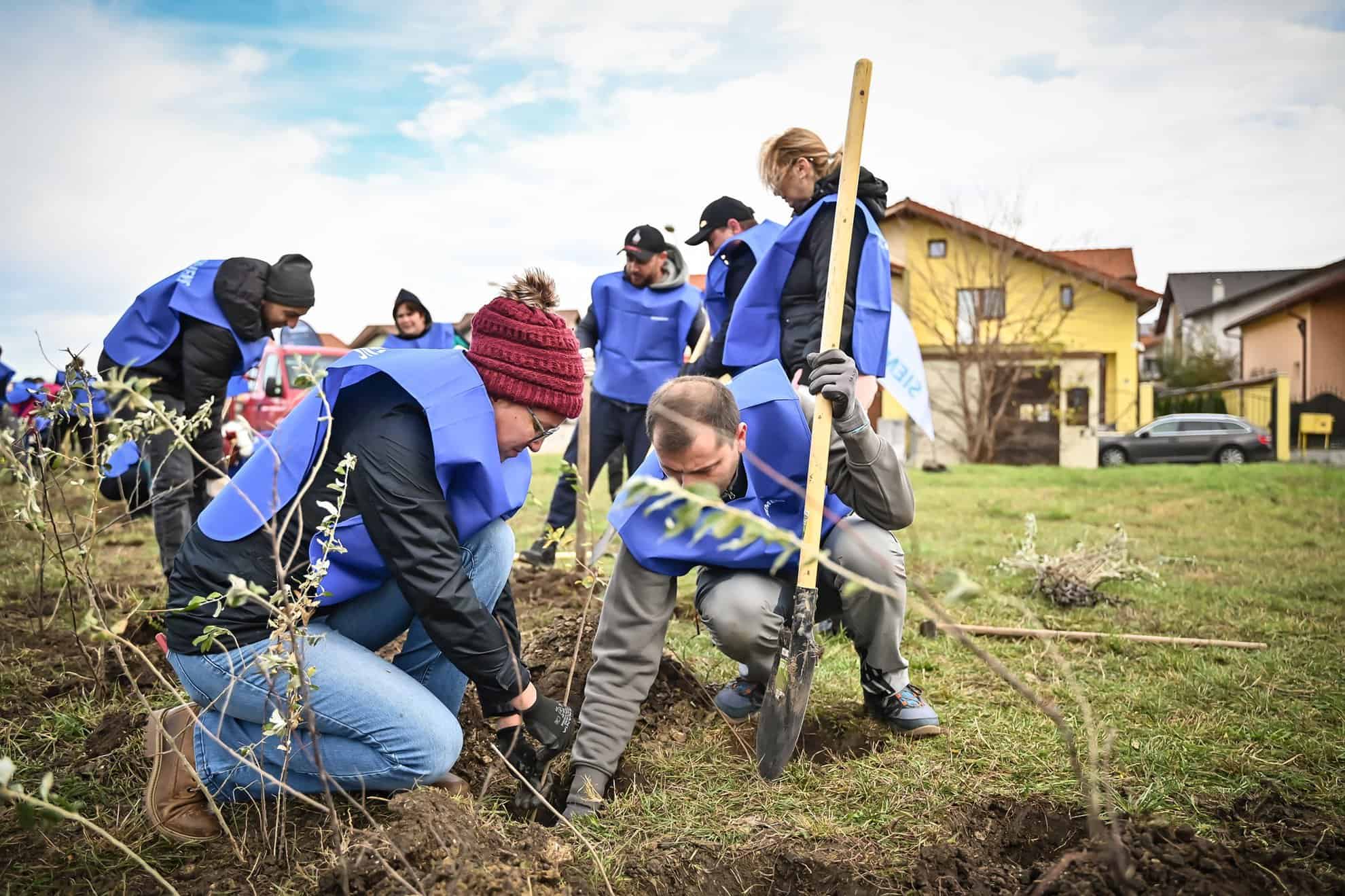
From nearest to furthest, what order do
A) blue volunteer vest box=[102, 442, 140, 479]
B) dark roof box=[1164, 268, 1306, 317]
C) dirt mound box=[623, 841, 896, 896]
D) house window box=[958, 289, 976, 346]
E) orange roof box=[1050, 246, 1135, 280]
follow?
dirt mound box=[623, 841, 896, 896], blue volunteer vest box=[102, 442, 140, 479], house window box=[958, 289, 976, 346], orange roof box=[1050, 246, 1135, 280], dark roof box=[1164, 268, 1306, 317]

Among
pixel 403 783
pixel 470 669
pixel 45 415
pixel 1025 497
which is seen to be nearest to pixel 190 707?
pixel 403 783

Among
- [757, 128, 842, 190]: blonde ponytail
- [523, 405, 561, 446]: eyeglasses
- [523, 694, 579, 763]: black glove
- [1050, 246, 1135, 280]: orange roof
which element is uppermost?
[1050, 246, 1135, 280]: orange roof

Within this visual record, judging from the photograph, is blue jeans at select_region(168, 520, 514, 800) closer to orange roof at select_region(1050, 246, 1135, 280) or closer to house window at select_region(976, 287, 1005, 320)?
house window at select_region(976, 287, 1005, 320)

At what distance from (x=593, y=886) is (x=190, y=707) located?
1.05 m

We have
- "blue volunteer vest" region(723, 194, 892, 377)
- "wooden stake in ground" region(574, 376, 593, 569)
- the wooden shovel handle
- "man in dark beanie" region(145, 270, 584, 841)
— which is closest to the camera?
"man in dark beanie" region(145, 270, 584, 841)

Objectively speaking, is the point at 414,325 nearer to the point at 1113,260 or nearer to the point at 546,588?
the point at 546,588

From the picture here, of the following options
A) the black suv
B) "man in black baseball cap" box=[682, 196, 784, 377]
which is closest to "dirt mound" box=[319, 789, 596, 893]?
"man in black baseball cap" box=[682, 196, 784, 377]

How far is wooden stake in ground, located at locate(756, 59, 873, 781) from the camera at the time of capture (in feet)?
8.17

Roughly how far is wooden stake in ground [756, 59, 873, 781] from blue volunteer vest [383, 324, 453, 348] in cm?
507

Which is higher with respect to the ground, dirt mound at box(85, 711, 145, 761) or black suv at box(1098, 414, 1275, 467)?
black suv at box(1098, 414, 1275, 467)

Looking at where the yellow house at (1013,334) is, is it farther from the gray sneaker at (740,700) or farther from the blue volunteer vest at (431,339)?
the gray sneaker at (740,700)

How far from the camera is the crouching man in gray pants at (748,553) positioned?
2.38 metres

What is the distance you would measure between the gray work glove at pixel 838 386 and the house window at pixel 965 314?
2019cm

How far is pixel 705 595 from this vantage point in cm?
278
